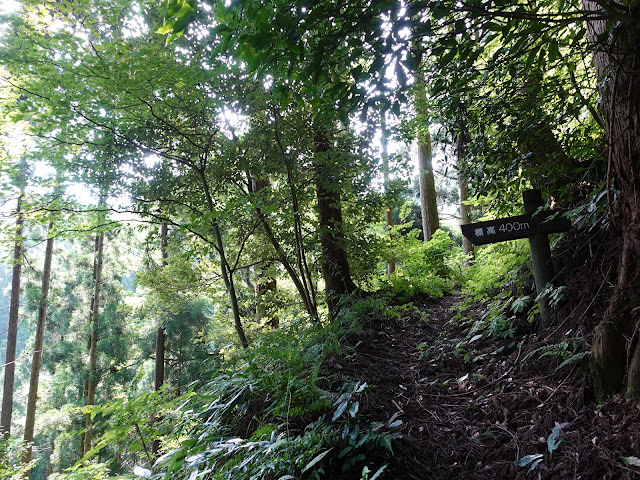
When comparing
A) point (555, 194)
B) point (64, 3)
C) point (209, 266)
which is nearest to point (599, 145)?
point (555, 194)

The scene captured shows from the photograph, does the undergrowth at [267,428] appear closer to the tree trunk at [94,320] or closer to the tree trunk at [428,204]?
the tree trunk at [428,204]

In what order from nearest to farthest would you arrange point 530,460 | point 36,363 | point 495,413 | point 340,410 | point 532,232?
point 530,460 < point 340,410 < point 495,413 < point 532,232 < point 36,363

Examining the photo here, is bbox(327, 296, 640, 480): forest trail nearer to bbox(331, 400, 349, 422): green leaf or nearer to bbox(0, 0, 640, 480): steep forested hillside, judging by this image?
bbox(0, 0, 640, 480): steep forested hillside

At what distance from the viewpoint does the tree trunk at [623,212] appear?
6.95 feet

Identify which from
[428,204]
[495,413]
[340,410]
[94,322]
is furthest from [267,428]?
[94,322]

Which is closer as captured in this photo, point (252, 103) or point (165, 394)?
point (165, 394)

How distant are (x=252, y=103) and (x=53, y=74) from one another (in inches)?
79.9

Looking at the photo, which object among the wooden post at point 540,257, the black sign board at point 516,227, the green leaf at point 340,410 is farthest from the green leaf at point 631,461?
the black sign board at point 516,227

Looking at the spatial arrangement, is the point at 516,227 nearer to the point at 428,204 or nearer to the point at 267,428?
the point at 267,428

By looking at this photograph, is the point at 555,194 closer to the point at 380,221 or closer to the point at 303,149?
the point at 380,221

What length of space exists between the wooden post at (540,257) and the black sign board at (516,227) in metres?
0.07

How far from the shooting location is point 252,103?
461 centimetres

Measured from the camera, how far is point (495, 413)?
2.52m

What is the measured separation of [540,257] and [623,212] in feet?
2.85
